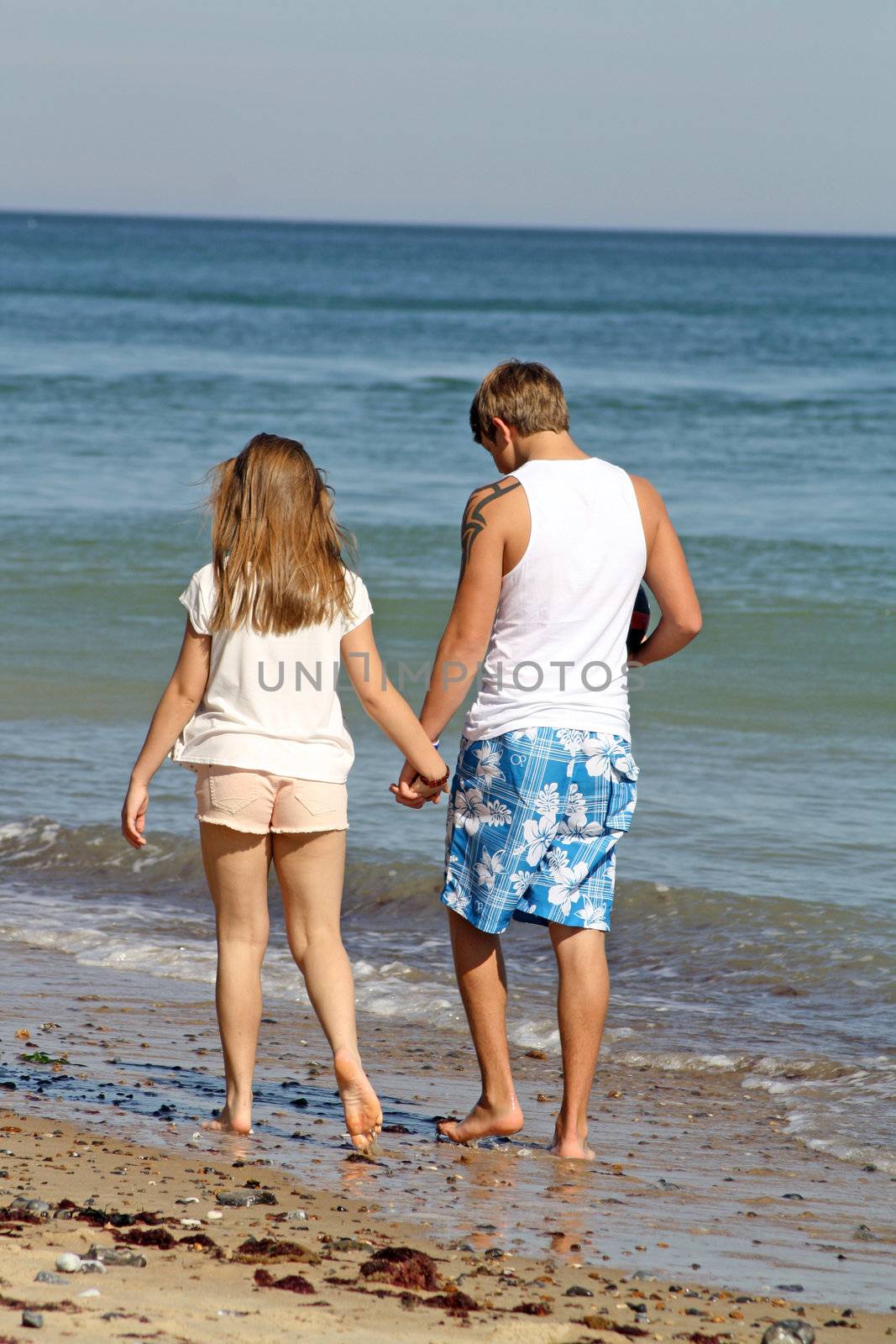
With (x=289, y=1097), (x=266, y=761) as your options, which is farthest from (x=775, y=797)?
(x=266, y=761)

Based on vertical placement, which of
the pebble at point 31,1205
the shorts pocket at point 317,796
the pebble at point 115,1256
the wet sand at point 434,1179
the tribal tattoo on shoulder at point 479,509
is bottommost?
the wet sand at point 434,1179

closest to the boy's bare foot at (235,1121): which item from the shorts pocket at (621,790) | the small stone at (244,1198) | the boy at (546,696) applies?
the small stone at (244,1198)

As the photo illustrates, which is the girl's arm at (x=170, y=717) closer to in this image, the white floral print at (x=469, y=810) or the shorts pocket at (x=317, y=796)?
the shorts pocket at (x=317, y=796)

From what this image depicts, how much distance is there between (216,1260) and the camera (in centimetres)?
261

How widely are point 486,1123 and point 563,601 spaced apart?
123cm

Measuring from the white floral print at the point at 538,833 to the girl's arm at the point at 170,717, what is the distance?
30.9 inches

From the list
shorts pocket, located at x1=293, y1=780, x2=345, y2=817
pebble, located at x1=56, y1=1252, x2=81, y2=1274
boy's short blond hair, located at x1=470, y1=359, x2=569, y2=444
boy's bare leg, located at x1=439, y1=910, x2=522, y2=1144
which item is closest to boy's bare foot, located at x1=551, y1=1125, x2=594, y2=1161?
boy's bare leg, located at x1=439, y1=910, x2=522, y2=1144

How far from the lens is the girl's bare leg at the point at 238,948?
11.1 feet

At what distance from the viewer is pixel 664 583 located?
138 inches

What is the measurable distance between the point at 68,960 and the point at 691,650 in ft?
20.2

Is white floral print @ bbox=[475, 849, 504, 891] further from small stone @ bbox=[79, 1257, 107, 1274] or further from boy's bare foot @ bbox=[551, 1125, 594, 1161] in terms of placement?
small stone @ bbox=[79, 1257, 107, 1274]

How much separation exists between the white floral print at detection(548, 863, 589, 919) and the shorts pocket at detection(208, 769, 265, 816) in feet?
2.25

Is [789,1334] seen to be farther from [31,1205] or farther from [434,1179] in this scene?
[31,1205]

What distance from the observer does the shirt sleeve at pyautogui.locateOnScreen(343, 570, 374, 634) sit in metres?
3.33
